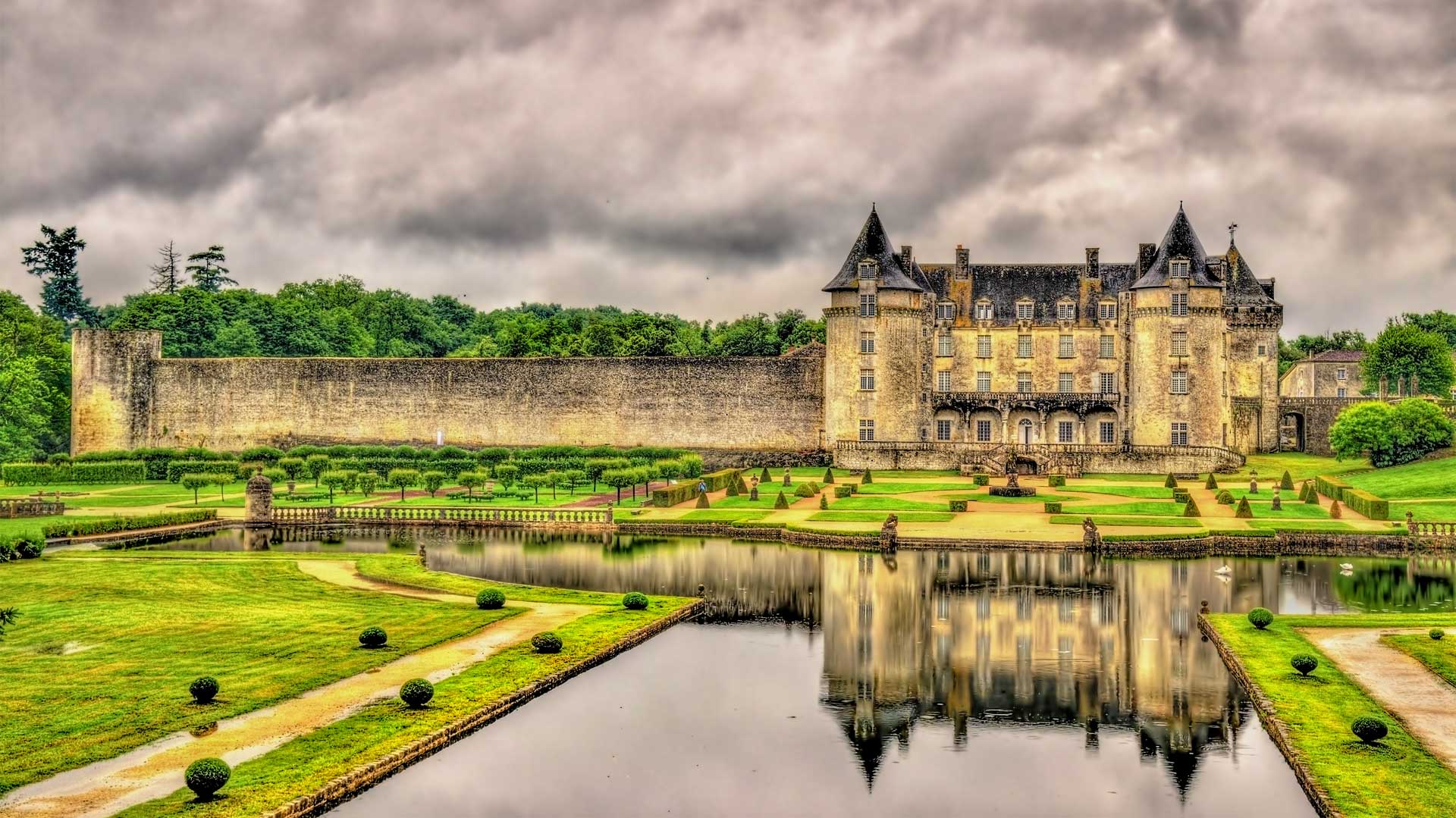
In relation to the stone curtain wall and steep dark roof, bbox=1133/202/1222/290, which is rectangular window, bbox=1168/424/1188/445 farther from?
the stone curtain wall

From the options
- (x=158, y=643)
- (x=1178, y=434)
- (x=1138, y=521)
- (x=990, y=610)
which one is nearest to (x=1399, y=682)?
(x=990, y=610)

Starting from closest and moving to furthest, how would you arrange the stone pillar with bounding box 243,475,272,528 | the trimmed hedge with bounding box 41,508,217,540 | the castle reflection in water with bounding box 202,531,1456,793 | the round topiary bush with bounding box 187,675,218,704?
the round topiary bush with bounding box 187,675,218,704 < the castle reflection in water with bounding box 202,531,1456,793 < the trimmed hedge with bounding box 41,508,217,540 < the stone pillar with bounding box 243,475,272,528

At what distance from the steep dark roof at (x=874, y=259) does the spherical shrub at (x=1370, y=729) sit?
4999cm

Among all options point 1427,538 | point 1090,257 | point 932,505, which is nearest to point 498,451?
point 932,505

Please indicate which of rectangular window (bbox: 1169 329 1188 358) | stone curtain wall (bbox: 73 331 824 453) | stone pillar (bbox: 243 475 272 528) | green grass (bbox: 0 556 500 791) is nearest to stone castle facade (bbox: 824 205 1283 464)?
rectangular window (bbox: 1169 329 1188 358)

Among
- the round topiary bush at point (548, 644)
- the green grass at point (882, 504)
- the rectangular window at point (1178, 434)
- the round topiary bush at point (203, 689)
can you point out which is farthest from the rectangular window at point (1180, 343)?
the round topiary bush at point (203, 689)

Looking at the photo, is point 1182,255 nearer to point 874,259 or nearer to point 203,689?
point 874,259

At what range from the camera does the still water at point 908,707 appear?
17859mm

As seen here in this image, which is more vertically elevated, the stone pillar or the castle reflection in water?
the stone pillar

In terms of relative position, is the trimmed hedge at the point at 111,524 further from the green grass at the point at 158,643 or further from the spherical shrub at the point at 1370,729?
the spherical shrub at the point at 1370,729

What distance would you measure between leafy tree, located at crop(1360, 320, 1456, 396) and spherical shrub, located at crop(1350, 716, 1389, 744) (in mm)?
78680

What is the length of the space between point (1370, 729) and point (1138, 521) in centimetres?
2569

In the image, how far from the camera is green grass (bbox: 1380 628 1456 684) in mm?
23031

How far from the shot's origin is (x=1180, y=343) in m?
65.6
